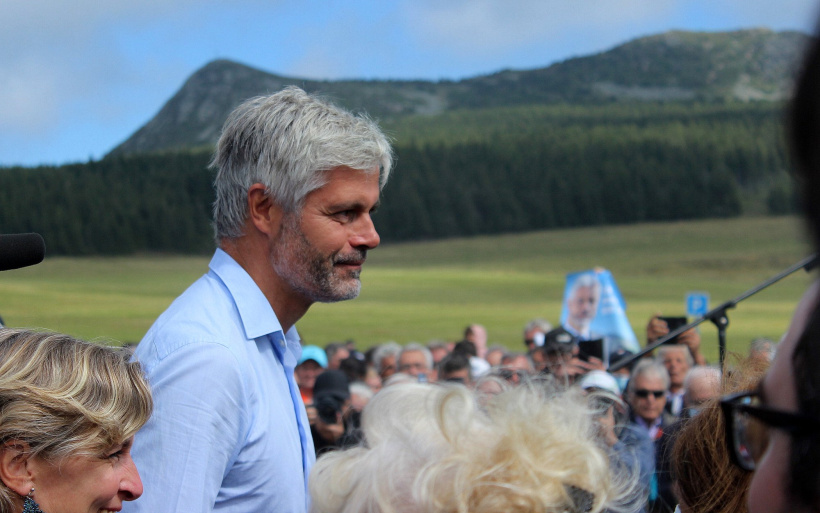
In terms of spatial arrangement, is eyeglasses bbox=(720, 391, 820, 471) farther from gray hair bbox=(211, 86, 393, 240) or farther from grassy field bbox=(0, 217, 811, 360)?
grassy field bbox=(0, 217, 811, 360)

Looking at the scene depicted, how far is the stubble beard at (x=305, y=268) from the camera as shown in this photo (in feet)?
7.05

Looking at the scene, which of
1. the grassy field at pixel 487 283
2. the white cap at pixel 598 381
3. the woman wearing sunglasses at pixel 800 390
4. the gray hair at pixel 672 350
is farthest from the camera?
the grassy field at pixel 487 283

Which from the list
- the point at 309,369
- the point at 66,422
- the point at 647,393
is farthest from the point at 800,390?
the point at 309,369

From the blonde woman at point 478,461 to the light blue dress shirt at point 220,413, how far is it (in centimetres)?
37

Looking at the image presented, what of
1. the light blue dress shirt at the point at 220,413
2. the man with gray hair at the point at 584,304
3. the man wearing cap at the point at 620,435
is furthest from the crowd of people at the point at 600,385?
the man with gray hair at the point at 584,304

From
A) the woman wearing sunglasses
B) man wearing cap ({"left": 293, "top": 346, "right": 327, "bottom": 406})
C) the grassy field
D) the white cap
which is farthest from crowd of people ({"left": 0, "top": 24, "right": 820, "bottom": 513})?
the grassy field

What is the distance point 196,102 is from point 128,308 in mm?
112733

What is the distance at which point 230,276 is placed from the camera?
213 centimetres

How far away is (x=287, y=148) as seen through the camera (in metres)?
2.12

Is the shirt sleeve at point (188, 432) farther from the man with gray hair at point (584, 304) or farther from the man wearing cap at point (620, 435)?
the man with gray hair at point (584, 304)

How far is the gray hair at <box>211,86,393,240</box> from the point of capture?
2.12 m

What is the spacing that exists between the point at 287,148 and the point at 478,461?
106cm

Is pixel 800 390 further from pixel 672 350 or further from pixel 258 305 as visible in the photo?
pixel 672 350

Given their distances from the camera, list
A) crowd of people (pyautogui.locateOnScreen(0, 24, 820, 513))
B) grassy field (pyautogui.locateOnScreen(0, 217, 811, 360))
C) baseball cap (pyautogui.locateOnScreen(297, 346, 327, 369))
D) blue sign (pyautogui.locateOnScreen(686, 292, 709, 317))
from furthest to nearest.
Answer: grassy field (pyautogui.locateOnScreen(0, 217, 811, 360)) → blue sign (pyautogui.locateOnScreen(686, 292, 709, 317)) → baseball cap (pyautogui.locateOnScreen(297, 346, 327, 369)) → crowd of people (pyautogui.locateOnScreen(0, 24, 820, 513))
